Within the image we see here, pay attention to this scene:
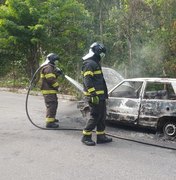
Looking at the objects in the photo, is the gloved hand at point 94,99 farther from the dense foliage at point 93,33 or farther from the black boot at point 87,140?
the dense foliage at point 93,33

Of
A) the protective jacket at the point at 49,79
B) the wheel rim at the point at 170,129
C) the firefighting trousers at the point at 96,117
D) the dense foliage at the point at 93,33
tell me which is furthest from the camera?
the dense foliage at the point at 93,33

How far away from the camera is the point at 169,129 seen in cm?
747

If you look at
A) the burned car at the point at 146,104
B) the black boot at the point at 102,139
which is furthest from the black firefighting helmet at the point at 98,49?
the black boot at the point at 102,139

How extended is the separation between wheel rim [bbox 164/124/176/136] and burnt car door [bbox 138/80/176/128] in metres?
0.21

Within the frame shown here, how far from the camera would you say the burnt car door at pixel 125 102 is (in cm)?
796

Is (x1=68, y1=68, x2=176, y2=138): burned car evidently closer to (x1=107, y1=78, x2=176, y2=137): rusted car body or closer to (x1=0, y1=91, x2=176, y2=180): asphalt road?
(x1=107, y1=78, x2=176, y2=137): rusted car body

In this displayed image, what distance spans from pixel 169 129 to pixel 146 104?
0.71m

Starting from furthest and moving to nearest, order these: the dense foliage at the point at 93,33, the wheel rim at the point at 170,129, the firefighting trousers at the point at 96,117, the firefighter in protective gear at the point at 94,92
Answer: the dense foliage at the point at 93,33
the wheel rim at the point at 170,129
the firefighting trousers at the point at 96,117
the firefighter in protective gear at the point at 94,92

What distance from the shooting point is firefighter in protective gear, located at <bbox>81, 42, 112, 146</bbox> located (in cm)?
700

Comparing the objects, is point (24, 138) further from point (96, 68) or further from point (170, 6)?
point (170, 6)

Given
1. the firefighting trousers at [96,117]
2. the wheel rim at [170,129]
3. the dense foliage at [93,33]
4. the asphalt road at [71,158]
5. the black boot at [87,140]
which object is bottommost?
the asphalt road at [71,158]

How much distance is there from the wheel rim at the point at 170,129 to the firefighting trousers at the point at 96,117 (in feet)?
4.37

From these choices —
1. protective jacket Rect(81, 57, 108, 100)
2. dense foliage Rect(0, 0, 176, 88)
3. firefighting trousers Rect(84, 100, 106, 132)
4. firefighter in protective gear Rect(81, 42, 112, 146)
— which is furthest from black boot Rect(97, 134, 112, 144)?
dense foliage Rect(0, 0, 176, 88)

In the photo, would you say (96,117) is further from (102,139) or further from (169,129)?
(169,129)
